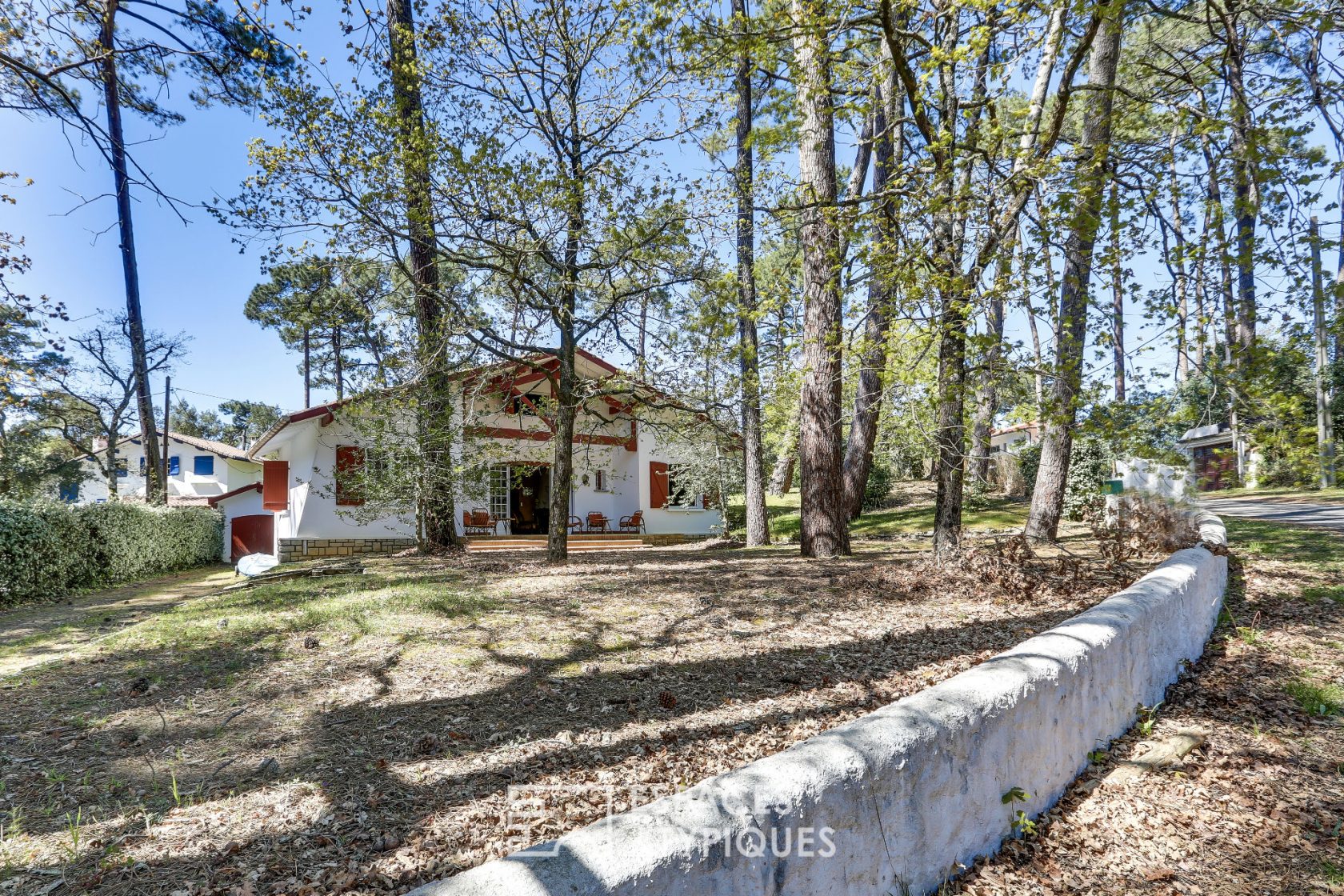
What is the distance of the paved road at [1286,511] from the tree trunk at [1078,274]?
4398 millimetres

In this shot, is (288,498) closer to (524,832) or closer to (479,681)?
(479,681)

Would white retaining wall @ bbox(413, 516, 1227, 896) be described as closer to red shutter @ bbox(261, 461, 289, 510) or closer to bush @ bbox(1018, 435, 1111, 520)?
bush @ bbox(1018, 435, 1111, 520)

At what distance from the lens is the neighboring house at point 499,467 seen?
10.0m

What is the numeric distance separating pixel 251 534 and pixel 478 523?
387 inches

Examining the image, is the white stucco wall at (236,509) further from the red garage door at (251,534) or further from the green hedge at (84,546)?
the green hedge at (84,546)

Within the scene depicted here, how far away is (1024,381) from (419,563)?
27.6 ft

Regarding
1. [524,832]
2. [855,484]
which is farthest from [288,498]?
[524,832]

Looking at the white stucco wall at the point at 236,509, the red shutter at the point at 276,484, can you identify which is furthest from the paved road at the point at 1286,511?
the white stucco wall at the point at 236,509

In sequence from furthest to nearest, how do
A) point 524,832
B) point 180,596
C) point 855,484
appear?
point 855,484, point 180,596, point 524,832

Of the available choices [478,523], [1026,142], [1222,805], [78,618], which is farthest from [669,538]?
[1222,805]

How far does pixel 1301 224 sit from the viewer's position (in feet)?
15.9

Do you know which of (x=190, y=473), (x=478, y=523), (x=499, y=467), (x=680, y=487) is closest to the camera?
(x=499, y=467)

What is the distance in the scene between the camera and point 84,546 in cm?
1182

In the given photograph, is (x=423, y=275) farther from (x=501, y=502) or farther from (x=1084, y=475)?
(x=1084, y=475)
